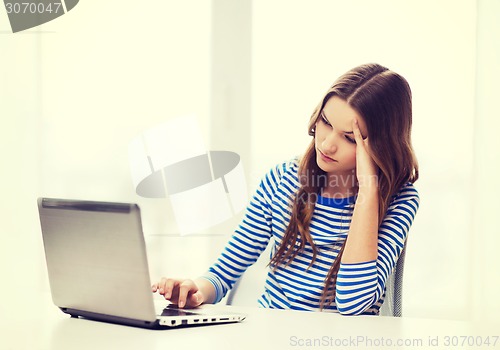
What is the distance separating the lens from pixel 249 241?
1.68 metres

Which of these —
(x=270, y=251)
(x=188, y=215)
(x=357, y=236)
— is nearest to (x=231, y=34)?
(x=188, y=215)

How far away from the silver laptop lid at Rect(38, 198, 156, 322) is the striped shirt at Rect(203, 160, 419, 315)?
0.44 meters

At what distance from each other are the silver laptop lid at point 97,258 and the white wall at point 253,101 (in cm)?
166

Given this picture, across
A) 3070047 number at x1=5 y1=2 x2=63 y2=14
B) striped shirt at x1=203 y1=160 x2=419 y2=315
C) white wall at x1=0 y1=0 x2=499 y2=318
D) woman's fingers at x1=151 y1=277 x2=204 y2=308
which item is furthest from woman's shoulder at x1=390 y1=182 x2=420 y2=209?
3070047 number at x1=5 y1=2 x2=63 y2=14

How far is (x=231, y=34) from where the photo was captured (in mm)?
2855

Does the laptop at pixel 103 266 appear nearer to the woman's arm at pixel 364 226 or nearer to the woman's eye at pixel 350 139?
the woman's arm at pixel 364 226

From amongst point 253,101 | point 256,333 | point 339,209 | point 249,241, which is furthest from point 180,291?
point 253,101

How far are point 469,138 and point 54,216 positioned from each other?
1846 millimetres

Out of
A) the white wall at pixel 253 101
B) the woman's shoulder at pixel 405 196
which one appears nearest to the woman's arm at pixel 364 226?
the woman's shoulder at pixel 405 196

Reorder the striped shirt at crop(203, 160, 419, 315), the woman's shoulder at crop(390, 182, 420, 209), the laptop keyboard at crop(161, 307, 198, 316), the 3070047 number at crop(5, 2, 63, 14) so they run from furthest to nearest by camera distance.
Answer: the 3070047 number at crop(5, 2, 63, 14) → the woman's shoulder at crop(390, 182, 420, 209) → the striped shirt at crop(203, 160, 419, 315) → the laptop keyboard at crop(161, 307, 198, 316)

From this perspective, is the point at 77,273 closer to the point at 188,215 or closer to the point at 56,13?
the point at 188,215

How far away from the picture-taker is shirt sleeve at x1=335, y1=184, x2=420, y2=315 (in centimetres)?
143

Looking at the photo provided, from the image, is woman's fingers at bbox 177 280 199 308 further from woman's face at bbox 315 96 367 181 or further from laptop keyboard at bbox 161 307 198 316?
woman's face at bbox 315 96 367 181

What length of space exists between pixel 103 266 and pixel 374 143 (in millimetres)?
706
